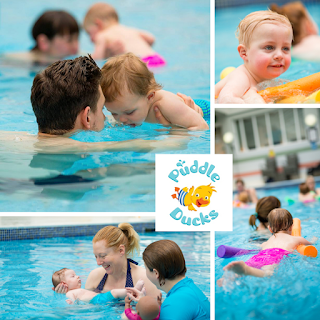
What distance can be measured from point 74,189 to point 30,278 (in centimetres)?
65

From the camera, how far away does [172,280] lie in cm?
187

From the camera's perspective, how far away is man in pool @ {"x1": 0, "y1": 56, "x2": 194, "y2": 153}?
74.9 inches

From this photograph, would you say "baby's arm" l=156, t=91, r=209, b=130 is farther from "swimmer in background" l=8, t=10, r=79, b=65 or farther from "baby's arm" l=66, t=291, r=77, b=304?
"swimmer in background" l=8, t=10, r=79, b=65

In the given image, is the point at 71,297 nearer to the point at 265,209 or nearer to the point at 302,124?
the point at 265,209

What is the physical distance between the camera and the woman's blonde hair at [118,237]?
6.47ft

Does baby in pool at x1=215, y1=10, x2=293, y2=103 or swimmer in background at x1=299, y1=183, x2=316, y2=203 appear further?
swimmer in background at x1=299, y1=183, x2=316, y2=203

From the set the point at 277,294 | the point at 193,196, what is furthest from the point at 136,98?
the point at 277,294

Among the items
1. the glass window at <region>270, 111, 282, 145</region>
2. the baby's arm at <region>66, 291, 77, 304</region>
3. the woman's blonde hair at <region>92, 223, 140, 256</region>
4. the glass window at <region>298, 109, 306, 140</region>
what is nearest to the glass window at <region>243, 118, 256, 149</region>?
the glass window at <region>270, 111, 282, 145</region>

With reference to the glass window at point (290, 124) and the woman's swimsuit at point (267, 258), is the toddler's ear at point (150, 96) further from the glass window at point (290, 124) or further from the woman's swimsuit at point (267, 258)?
the glass window at point (290, 124)

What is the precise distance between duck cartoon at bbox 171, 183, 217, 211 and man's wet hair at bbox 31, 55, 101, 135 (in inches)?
24.8

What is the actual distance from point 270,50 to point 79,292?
157cm

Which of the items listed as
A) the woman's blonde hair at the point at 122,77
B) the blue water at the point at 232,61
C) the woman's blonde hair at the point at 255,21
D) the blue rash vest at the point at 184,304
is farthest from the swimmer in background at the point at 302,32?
the blue rash vest at the point at 184,304

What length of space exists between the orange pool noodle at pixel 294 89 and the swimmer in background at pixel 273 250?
671 millimetres

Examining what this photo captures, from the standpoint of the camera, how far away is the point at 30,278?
2143mm
